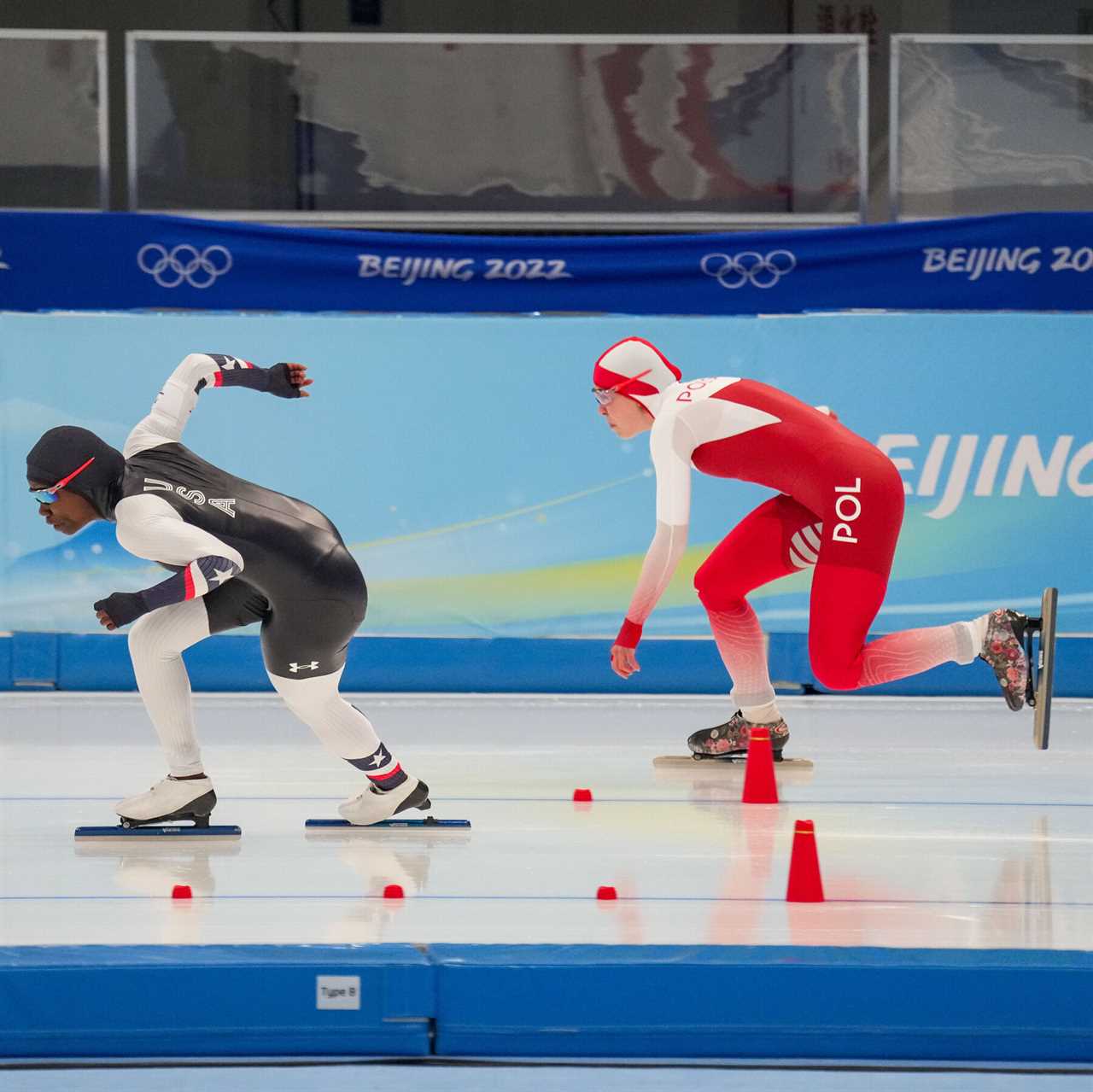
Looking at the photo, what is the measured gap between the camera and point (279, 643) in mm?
4688

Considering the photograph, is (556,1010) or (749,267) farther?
(749,267)

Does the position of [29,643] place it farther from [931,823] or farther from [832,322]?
[931,823]

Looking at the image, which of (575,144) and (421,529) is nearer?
(421,529)

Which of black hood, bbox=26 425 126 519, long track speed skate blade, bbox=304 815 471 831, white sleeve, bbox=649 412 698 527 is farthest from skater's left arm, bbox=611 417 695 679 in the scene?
black hood, bbox=26 425 126 519

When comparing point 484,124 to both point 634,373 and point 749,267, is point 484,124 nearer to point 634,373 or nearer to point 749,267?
point 749,267

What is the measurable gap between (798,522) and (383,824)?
1.85 metres

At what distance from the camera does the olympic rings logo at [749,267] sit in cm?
875

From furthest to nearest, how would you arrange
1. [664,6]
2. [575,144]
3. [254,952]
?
[664,6]
[575,144]
[254,952]

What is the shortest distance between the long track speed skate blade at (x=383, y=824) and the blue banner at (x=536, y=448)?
3.23 meters

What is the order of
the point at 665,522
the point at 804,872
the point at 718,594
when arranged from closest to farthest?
1. the point at 804,872
2. the point at 665,522
3. the point at 718,594

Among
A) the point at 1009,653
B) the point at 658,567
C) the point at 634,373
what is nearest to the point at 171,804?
the point at 658,567

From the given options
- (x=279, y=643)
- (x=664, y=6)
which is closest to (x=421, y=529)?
(x=279, y=643)

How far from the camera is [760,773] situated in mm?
5629

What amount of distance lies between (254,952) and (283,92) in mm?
6829
